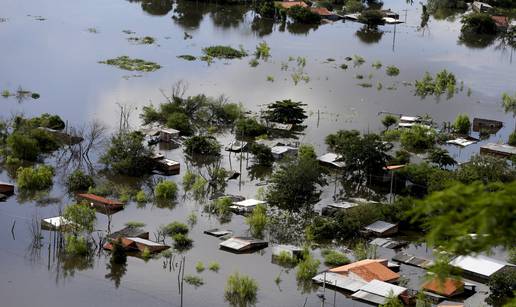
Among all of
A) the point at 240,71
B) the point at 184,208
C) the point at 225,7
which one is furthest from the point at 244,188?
the point at 225,7

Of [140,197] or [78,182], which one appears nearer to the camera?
[140,197]

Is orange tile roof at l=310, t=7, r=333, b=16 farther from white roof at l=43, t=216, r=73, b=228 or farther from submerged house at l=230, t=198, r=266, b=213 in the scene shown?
white roof at l=43, t=216, r=73, b=228

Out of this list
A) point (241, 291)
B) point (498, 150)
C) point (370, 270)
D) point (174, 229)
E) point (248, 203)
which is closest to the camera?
point (241, 291)

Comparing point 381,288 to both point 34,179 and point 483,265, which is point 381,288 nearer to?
point 483,265

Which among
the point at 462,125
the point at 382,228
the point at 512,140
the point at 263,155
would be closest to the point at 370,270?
the point at 382,228

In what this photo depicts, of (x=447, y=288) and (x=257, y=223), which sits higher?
(x=257, y=223)

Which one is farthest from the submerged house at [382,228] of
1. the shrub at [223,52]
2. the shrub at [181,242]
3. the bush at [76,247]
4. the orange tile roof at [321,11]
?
the orange tile roof at [321,11]

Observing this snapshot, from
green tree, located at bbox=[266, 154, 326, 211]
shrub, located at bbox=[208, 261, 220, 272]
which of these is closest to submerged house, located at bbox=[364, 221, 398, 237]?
green tree, located at bbox=[266, 154, 326, 211]

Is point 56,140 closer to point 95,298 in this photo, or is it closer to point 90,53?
point 95,298
